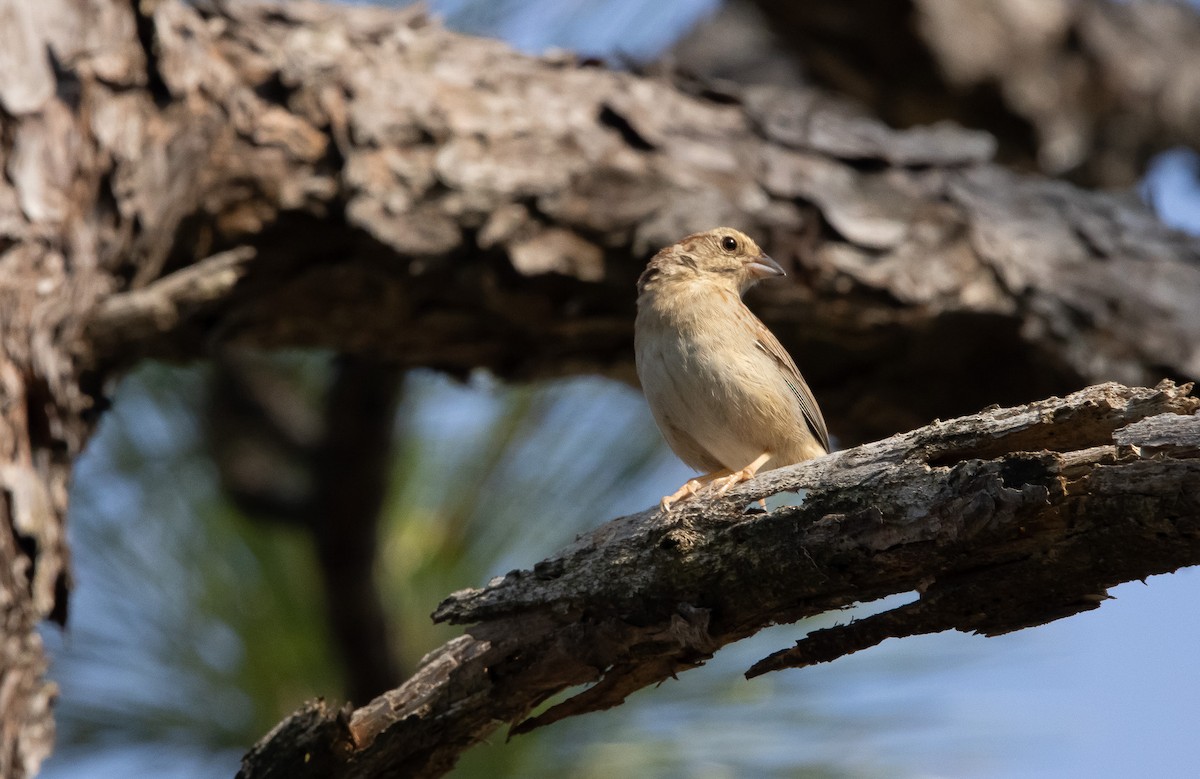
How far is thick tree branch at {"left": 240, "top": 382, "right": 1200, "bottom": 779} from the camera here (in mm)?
2631

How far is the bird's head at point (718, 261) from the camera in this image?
5444 millimetres

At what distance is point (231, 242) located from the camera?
5.66 meters

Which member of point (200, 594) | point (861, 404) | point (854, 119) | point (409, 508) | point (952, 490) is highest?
point (854, 119)

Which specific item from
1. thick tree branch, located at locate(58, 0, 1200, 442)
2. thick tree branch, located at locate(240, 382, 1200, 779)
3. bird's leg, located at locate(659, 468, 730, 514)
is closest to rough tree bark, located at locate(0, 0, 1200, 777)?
thick tree branch, located at locate(58, 0, 1200, 442)

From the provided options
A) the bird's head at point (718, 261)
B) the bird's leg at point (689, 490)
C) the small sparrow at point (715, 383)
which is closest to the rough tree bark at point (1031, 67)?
the bird's head at point (718, 261)

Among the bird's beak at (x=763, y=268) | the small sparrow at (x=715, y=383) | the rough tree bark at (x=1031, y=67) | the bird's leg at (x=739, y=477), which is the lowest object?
the bird's leg at (x=739, y=477)

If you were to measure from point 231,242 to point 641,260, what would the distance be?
5.81 feet

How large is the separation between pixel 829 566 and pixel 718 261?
9.03 ft

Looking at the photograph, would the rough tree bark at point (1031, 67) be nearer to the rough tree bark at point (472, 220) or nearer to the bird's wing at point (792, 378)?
the rough tree bark at point (472, 220)

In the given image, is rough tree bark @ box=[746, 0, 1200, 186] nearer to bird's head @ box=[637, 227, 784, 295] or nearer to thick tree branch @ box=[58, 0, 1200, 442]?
thick tree branch @ box=[58, 0, 1200, 442]

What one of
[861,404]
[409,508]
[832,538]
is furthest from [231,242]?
[832,538]

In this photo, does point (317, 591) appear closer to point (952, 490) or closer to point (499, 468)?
point (499, 468)

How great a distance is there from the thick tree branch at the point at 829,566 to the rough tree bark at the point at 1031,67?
517 centimetres

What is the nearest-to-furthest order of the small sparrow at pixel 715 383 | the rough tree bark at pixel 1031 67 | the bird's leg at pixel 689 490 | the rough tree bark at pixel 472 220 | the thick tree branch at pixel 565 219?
the bird's leg at pixel 689 490 → the small sparrow at pixel 715 383 → the rough tree bark at pixel 472 220 → the thick tree branch at pixel 565 219 → the rough tree bark at pixel 1031 67
